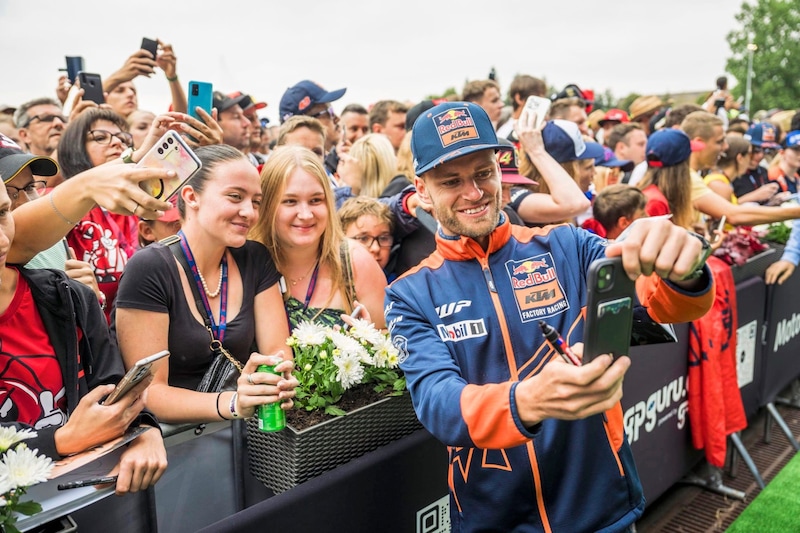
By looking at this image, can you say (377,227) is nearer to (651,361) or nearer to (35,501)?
(651,361)

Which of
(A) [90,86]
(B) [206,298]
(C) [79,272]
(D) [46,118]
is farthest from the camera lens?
(D) [46,118]

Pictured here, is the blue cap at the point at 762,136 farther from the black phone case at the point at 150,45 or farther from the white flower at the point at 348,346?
the white flower at the point at 348,346

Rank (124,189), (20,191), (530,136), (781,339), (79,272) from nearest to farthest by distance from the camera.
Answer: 1. (124,189)
2. (20,191)
3. (79,272)
4. (530,136)
5. (781,339)

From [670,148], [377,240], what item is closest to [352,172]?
[377,240]

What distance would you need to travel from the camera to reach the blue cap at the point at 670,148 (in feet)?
16.4

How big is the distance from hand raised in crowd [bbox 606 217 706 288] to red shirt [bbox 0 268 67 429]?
1791 mm

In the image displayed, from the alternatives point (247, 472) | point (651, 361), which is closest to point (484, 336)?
point (247, 472)

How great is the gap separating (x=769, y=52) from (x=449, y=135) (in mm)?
58987

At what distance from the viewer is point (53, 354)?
83.5 inches

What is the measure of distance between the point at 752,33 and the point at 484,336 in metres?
61.5

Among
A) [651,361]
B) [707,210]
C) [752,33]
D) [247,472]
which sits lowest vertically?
[651,361]

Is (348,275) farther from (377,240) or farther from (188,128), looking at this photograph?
(188,128)

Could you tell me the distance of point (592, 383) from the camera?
4.84 ft

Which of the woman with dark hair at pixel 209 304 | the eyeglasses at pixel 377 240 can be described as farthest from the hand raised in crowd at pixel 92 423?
the eyeglasses at pixel 377 240
